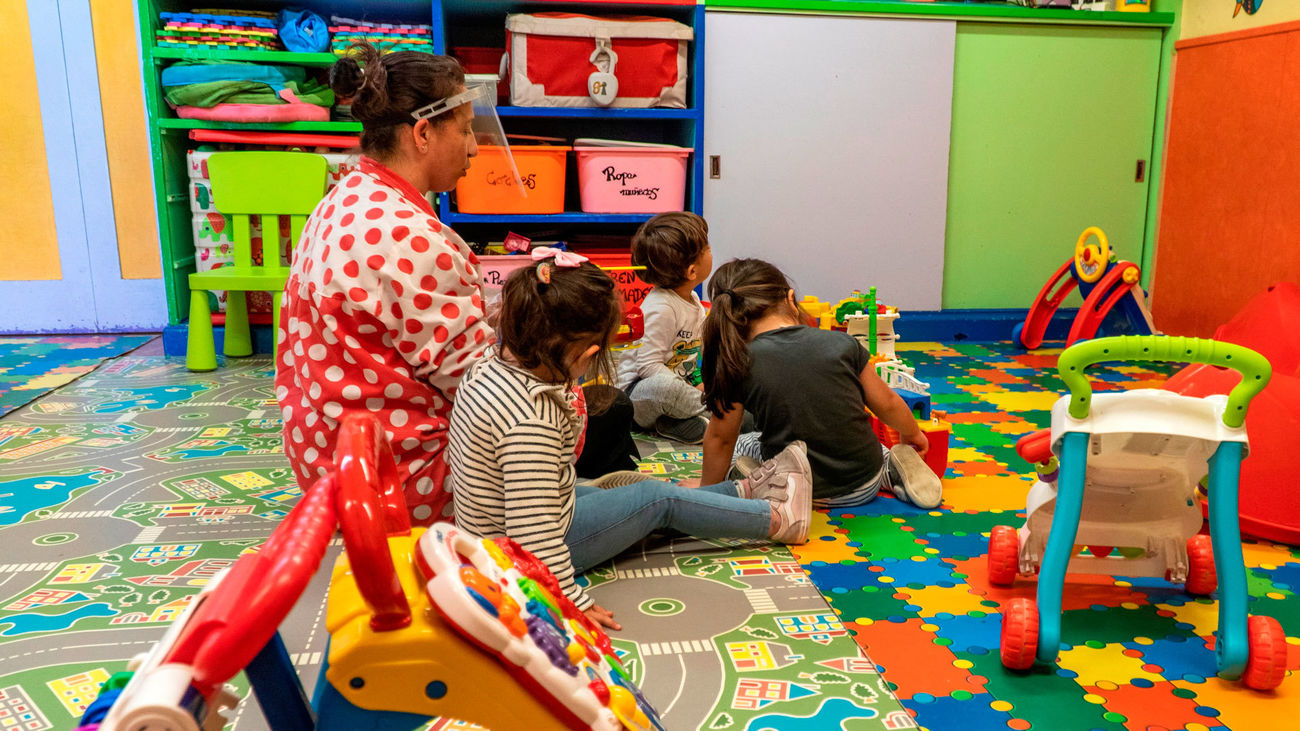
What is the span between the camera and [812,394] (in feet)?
6.39

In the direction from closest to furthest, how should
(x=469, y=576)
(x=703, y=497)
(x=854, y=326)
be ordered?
1. (x=469, y=576)
2. (x=703, y=497)
3. (x=854, y=326)

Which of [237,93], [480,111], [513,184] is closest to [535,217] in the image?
[513,184]

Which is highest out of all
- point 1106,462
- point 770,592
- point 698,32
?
point 698,32

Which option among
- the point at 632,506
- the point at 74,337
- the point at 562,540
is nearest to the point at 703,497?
the point at 632,506

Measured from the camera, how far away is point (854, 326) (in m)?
2.59

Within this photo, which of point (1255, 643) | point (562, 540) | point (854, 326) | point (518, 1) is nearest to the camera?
point (1255, 643)

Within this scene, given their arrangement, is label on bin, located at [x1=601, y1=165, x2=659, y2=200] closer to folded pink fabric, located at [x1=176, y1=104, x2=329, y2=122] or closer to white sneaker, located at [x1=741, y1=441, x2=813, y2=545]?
folded pink fabric, located at [x1=176, y1=104, x2=329, y2=122]

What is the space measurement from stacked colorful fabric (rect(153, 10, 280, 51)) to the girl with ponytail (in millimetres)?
2320

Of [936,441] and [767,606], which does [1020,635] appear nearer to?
[767,606]

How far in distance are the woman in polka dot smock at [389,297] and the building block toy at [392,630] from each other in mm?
791

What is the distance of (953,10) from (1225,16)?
97 cm

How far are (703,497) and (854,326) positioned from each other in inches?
38.2

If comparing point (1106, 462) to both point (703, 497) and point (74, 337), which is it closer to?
point (703, 497)

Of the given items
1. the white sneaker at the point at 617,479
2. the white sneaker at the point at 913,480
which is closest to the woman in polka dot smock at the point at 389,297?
the white sneaker at the point at 617,479
